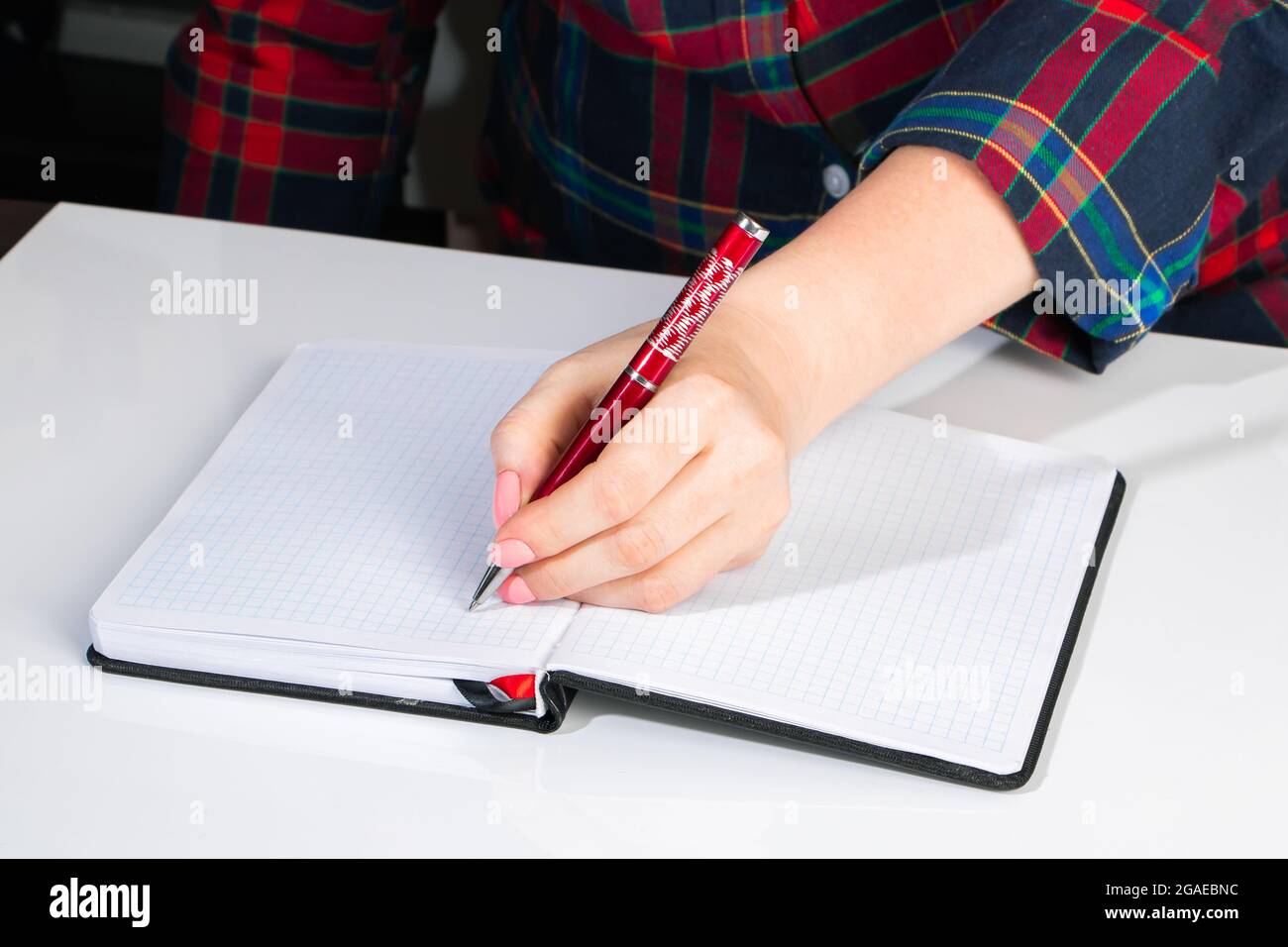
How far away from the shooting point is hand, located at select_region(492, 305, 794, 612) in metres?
0.62

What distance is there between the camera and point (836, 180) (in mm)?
945

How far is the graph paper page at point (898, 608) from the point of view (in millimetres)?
594

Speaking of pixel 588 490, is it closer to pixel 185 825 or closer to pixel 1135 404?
pixel 185 825

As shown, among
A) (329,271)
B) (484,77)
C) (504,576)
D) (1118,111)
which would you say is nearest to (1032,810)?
(504,576)

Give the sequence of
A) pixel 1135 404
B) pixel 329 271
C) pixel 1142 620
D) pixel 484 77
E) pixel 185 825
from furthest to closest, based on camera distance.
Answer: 1. pixel 484 77
2. pixel 329 271
3. pixel 1135 404
4. pixel 1142 620
5. pixel 185 825

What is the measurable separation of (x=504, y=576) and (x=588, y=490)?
0.21 feet

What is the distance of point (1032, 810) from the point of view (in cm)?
57

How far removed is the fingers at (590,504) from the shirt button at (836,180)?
1.28 ft

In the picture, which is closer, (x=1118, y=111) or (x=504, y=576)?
(x=504, y=576)

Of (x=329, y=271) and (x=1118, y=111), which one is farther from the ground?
(x=1118, y=111)

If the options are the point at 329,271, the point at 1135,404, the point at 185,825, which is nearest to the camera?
the point at 185,825

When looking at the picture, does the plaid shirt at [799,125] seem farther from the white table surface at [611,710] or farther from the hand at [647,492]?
the hand at [647,492]

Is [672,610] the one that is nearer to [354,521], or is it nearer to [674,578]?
[674,578]
